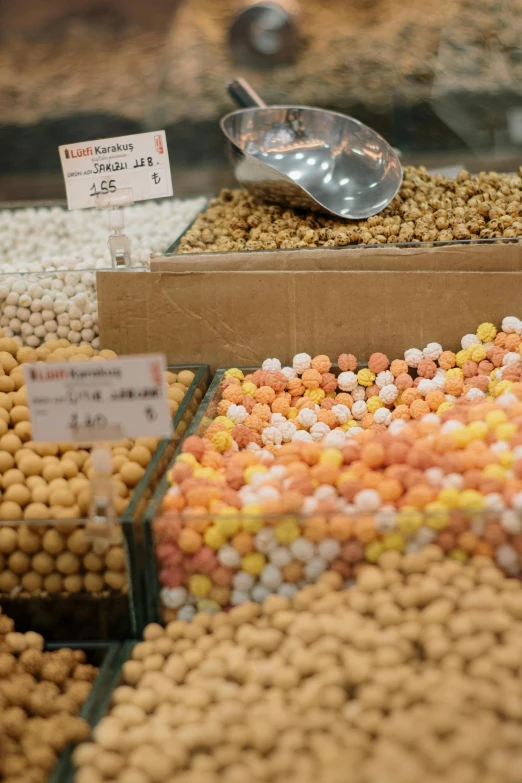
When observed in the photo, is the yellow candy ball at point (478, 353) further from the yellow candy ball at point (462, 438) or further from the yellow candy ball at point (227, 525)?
the yellow candy ball at point (227, 525)

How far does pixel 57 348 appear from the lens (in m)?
2.08

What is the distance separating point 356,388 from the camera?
2004 mm

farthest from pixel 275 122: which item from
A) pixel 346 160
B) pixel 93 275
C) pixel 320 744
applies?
pixel 320 744

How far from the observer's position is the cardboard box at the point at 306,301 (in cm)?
201

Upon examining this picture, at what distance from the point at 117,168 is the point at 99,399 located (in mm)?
1069

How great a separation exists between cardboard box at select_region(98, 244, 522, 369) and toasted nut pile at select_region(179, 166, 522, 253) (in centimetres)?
10

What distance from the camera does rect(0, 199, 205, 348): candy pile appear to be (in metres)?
2.14

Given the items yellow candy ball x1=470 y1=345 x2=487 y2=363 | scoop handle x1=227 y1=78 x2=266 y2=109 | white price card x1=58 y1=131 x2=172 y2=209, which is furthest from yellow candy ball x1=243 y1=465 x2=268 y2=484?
scoop handle x1=227 y1=78 x2=266 y2=109

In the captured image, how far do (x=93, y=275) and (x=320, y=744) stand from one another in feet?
4.71

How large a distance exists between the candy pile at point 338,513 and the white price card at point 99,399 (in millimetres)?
193

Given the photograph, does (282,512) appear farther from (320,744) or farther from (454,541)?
(320,744)

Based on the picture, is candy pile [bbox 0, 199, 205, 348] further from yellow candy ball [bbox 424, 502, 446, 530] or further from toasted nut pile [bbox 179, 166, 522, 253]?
yellow candy ball [bbox 424, 502, 446, 530]

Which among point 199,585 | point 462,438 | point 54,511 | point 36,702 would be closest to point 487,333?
point 462,438

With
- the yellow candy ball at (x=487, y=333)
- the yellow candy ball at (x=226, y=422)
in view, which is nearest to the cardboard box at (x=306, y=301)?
the yellow candy ball at (x=487, y=333)
